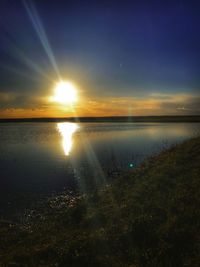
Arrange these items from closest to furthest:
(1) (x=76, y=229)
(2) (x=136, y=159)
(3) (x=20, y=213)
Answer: (1) (x=76, y=229) → (3) (x=20, y=213) → (2) (x=136, y=159)

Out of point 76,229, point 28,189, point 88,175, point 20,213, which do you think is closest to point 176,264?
point 76,229

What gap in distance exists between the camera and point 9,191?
25.8 metres

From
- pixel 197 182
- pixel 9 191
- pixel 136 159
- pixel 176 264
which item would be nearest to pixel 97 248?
pixel 176 264

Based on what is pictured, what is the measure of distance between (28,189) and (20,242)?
11496 millimetres

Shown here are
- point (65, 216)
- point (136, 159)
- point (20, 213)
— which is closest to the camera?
point (65, 216)

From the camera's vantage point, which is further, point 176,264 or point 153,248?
point 153,248

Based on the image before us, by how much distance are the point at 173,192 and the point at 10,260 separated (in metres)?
8.53

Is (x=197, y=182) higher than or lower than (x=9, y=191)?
higher

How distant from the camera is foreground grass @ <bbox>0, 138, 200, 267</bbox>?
459 inches

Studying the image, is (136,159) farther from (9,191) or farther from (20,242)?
(20,242)

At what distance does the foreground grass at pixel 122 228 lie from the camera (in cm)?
1165

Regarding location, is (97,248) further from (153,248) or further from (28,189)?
(28,189)

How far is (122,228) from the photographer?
1401 cm

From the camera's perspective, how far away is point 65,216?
18.3 metres
